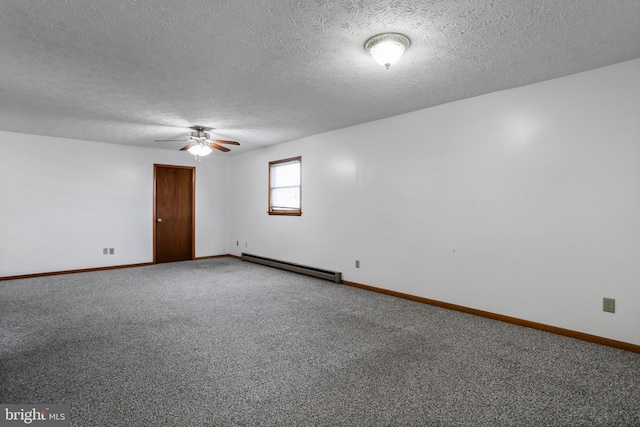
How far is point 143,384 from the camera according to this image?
2.21 metres

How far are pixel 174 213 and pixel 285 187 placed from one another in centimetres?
268

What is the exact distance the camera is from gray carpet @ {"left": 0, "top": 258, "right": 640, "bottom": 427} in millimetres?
1912

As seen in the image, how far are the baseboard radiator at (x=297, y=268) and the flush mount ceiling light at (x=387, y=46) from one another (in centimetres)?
348

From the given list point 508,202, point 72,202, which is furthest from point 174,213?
point 508,202

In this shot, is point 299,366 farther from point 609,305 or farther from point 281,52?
point 609,305

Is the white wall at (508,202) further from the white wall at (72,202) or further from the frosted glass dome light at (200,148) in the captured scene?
the white wall at (72,202)

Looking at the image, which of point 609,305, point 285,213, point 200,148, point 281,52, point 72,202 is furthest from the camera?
point 285,213

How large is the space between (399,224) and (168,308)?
10.2 ft

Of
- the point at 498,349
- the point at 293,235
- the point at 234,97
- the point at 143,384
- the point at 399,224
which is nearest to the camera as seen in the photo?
the point at 143,384

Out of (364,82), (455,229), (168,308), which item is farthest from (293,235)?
(364,82)

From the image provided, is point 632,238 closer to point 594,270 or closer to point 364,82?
point 594,270

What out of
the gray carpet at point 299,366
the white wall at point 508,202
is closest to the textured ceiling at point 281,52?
the white wall at point 508,202

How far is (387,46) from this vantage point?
2383mm

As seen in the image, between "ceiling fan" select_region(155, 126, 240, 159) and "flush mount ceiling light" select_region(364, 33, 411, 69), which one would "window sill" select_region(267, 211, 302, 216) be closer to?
"ceiling fan" select_region(155, 126, 240, 159)
